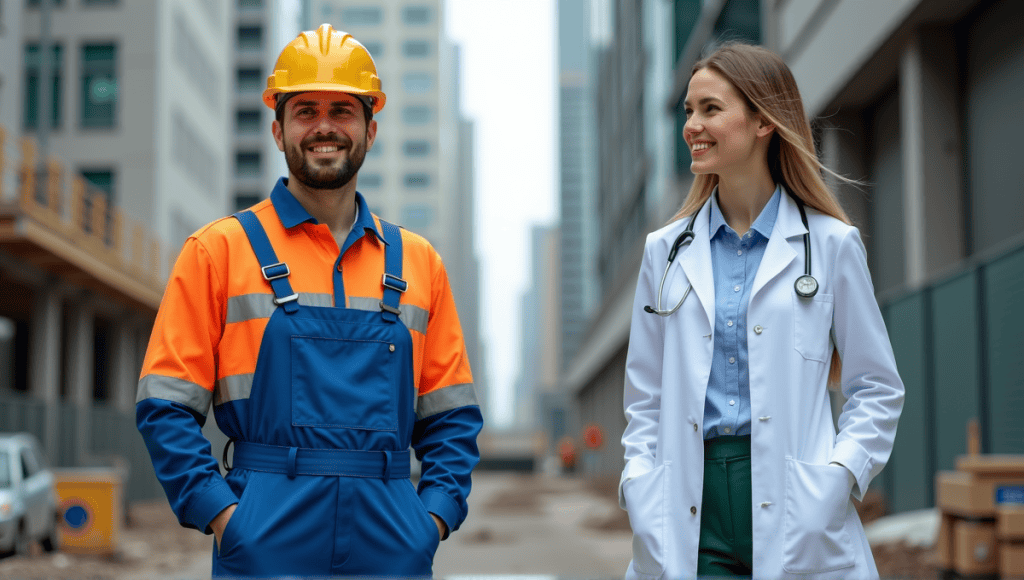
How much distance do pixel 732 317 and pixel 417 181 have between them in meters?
135

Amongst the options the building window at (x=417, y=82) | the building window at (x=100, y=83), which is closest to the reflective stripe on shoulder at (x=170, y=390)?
the building window at (x=100, y=83)

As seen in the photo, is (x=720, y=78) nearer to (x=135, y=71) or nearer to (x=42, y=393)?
(x=42, y=393)

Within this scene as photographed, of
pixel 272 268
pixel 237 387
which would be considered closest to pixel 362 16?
pixel 272 268

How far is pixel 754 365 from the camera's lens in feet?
10.1

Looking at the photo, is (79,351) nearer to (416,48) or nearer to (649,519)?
(649,519)

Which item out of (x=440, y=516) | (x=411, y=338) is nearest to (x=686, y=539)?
(x=440, y=516)

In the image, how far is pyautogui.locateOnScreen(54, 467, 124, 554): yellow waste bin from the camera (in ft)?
56.7

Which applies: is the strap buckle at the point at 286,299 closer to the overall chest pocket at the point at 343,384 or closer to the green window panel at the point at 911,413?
the overall chest pocket at the point at 343,384

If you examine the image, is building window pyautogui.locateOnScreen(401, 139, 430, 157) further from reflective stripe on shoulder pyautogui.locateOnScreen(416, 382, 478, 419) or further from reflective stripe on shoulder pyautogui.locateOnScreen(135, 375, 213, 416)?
reflective stripe on shoulder pyautogui.locateOnScreen(135, 375, 213, 416)

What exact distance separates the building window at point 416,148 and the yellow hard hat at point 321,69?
5332 inches

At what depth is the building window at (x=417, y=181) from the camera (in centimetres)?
13600

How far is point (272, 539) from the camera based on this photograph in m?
3.19

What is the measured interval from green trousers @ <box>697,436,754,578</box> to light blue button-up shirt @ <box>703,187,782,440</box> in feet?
0.17

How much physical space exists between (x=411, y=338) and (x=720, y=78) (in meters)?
1.24
